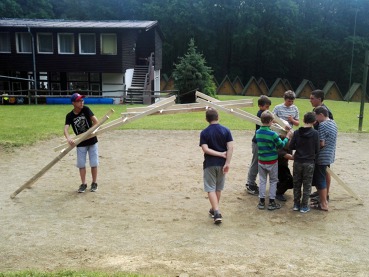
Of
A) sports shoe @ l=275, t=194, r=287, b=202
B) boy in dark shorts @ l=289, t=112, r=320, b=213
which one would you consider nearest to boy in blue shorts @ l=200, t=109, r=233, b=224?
boy in dark shorts @ l=289, t=112, r=320, b=213

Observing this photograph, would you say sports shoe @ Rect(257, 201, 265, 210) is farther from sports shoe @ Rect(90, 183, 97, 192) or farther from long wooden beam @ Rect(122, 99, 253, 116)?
sports shoe @ Rect(90, 183, 97, 192)

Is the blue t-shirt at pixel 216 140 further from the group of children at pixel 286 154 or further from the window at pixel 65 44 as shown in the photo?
the window at pixel 65 44

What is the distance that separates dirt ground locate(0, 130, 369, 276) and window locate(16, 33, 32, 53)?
2607cm

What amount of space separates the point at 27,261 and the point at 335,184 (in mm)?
6451

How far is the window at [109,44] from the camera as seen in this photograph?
32.4 metres

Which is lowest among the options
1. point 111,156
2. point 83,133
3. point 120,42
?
point 111,156

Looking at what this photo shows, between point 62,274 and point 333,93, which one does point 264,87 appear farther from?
point 62,274

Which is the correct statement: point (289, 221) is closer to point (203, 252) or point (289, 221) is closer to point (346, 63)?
point (203, 252)

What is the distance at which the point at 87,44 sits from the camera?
32438mm

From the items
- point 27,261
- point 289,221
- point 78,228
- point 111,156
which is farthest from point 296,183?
point 111,156

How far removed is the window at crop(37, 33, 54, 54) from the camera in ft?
107

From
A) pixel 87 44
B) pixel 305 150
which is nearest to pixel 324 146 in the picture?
pixel 305 150

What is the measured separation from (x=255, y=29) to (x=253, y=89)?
1254cm

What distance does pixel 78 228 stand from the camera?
19.2 feet
